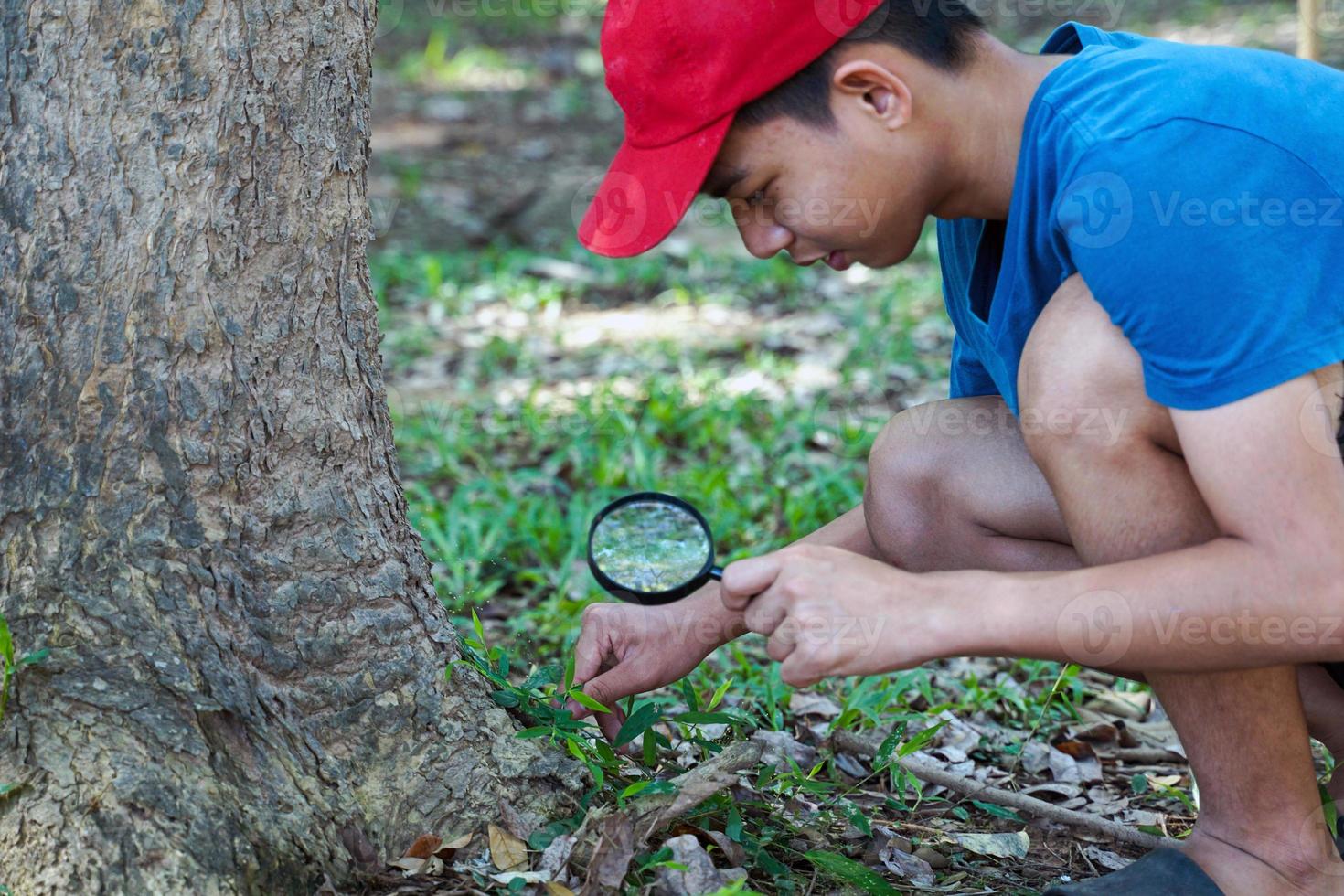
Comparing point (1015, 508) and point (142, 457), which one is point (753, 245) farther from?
point (142, 457)

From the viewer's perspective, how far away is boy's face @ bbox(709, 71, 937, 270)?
1820mm

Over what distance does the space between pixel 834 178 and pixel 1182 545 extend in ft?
2.12

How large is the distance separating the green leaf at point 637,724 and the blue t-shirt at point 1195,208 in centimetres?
80

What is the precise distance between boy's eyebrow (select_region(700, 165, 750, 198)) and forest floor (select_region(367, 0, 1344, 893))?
750 mm

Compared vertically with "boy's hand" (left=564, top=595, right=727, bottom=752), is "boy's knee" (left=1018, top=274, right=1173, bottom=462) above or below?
above

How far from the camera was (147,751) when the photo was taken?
168 centimetres

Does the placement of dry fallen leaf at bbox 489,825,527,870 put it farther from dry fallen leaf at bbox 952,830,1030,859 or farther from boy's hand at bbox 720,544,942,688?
dry fallen leaf at bbox 952,830,1030,859

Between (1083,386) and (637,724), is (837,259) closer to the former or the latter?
(1083,386)

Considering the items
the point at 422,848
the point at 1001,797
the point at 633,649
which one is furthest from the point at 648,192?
the point at 1001,797

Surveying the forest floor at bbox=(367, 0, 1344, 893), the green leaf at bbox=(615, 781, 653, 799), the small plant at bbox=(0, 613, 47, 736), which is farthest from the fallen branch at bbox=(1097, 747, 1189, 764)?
the small plant at bbox=(0, 613, 47, 736)

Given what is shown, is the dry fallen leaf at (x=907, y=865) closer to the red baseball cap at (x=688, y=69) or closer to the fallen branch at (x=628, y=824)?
the fallen branch at (x=628, y=824)

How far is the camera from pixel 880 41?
5.96 feet

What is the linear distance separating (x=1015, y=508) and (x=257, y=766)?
1143mm

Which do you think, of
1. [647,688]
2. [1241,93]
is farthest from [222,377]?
[1241,93]
